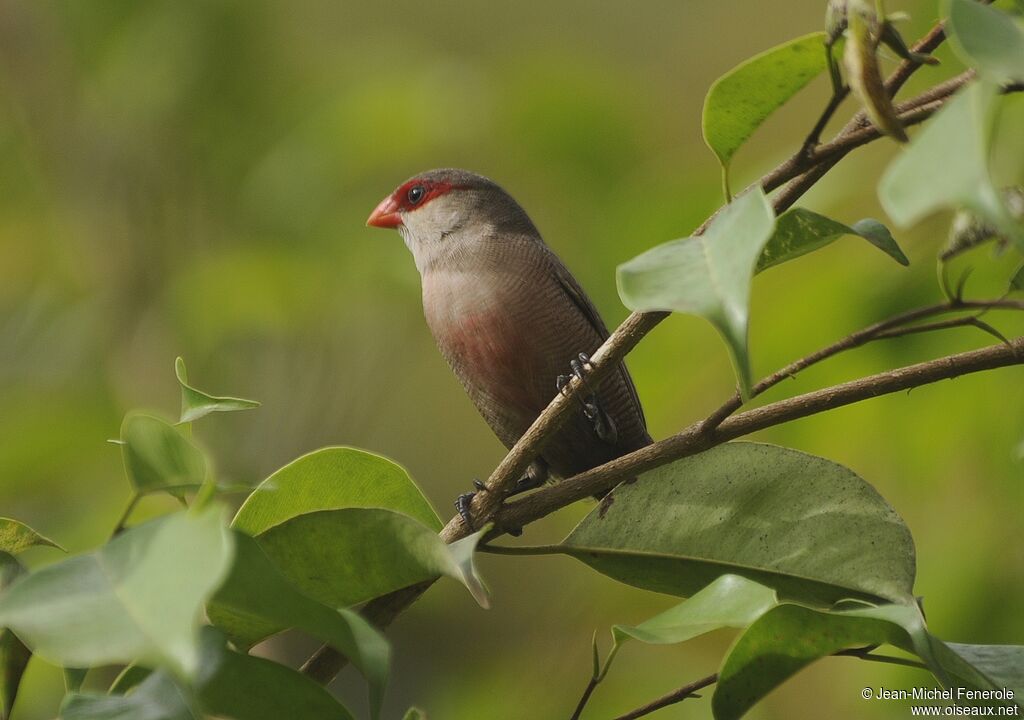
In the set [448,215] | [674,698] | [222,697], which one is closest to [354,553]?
[222,697]

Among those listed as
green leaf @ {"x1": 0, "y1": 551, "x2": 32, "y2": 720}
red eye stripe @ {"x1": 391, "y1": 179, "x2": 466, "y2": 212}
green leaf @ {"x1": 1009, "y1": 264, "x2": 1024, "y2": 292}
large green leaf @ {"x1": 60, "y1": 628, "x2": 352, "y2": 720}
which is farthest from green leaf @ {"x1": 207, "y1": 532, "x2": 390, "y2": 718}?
red eye stripe @ {"x1": 391, "y1": 179, "x2": 466, "y2": 212}

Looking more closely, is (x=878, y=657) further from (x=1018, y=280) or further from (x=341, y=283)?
(x=341, y=283)

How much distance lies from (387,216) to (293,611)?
2.43 metres

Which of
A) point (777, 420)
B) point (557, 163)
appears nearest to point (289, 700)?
point (777, 420)

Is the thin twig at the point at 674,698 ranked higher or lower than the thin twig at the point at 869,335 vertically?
lower

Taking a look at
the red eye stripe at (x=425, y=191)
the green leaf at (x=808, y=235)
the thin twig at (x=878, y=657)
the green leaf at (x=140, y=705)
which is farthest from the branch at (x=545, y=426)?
the red eye stripe at (x=425, y=191)

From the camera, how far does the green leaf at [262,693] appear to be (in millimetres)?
1158

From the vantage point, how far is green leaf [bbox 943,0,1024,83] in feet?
2.85

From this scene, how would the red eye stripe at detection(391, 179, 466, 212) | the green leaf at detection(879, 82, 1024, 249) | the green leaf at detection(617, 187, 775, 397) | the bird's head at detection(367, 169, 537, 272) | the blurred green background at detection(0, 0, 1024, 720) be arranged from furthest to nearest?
1. the red eye stripe at detection(391, 179, 466, 212)
2. the bird's head at detection(367, 169, 537, 272)
3. the blurred green background at detection(0, 0, 1024, 720)
4. the green leaf at detection(617, 187, 775, 397)
5. the green leaf at detection(879, 82, 1024, 249)

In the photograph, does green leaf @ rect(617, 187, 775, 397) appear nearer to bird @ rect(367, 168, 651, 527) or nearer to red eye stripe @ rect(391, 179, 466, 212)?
bird @ rect(367, 168, 651, 527)

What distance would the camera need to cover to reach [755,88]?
1.27 meters

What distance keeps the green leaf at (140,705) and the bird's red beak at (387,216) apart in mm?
2333

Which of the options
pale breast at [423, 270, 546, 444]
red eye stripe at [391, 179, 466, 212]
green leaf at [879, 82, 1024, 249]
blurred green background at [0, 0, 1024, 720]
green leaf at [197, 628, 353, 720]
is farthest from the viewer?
red eye stripe at [391, 179, 466, 212]

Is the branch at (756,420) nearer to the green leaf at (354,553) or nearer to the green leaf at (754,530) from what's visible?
the green leaf at (754,530)
